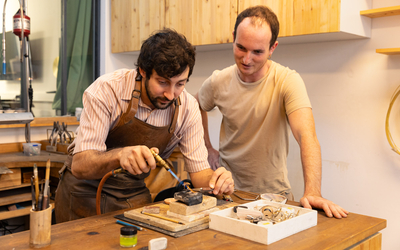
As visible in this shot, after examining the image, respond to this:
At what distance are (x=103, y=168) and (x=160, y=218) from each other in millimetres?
373

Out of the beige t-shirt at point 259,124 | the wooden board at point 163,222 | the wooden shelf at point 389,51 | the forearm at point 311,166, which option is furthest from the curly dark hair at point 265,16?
the wooden board at point 163,222

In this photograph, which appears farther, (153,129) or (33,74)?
(33,74)

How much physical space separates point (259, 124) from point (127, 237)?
49.2 inches

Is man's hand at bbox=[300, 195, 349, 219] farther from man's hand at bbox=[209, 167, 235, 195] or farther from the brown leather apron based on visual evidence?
the brown leather apron

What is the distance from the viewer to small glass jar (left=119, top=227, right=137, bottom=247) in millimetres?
1021

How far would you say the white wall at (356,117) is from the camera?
8.20 ft

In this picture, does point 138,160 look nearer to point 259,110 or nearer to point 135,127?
point 135,127

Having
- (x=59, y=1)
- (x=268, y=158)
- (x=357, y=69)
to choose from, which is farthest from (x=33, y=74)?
(x=357, y=69)

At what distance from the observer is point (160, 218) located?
124 centimetres

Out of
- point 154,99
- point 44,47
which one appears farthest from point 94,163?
point 44,47

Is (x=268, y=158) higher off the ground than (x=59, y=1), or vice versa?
(x=59, y=1)

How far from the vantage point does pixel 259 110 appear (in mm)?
2066

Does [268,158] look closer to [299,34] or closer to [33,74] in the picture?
[299,34]

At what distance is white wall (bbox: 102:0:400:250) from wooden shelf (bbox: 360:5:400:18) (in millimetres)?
92
